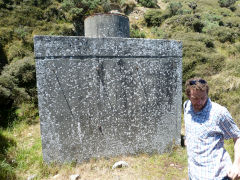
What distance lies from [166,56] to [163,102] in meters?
1.13

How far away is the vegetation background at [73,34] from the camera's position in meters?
3.51

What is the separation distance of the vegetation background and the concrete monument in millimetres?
379

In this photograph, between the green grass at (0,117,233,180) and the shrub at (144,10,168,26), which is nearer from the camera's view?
the green grass at (0,117,233,180)

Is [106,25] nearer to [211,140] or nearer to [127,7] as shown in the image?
[211,140]

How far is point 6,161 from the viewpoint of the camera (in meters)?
3.62

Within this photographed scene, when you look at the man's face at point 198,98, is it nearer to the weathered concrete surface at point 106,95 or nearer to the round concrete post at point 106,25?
the weathered concrete surface at point 106,95

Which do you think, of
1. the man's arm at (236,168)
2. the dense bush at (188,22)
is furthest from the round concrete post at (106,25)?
the dense bush at (188,22)

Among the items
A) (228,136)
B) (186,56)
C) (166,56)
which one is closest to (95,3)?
(186,56)

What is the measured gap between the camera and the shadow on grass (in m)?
3.20

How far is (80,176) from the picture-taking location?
331 cm

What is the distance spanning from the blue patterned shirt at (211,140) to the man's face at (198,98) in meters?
0.05

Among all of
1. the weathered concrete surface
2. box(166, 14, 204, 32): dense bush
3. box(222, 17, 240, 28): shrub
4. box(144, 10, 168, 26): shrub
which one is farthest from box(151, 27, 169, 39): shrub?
the weathered concrete surface

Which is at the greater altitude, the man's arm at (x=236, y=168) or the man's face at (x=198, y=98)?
the man's face at (x=198, y=98)

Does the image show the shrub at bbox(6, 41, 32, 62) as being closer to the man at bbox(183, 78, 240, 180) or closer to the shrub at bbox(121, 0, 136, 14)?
the man at bbox(183, 78, 240, 180)
